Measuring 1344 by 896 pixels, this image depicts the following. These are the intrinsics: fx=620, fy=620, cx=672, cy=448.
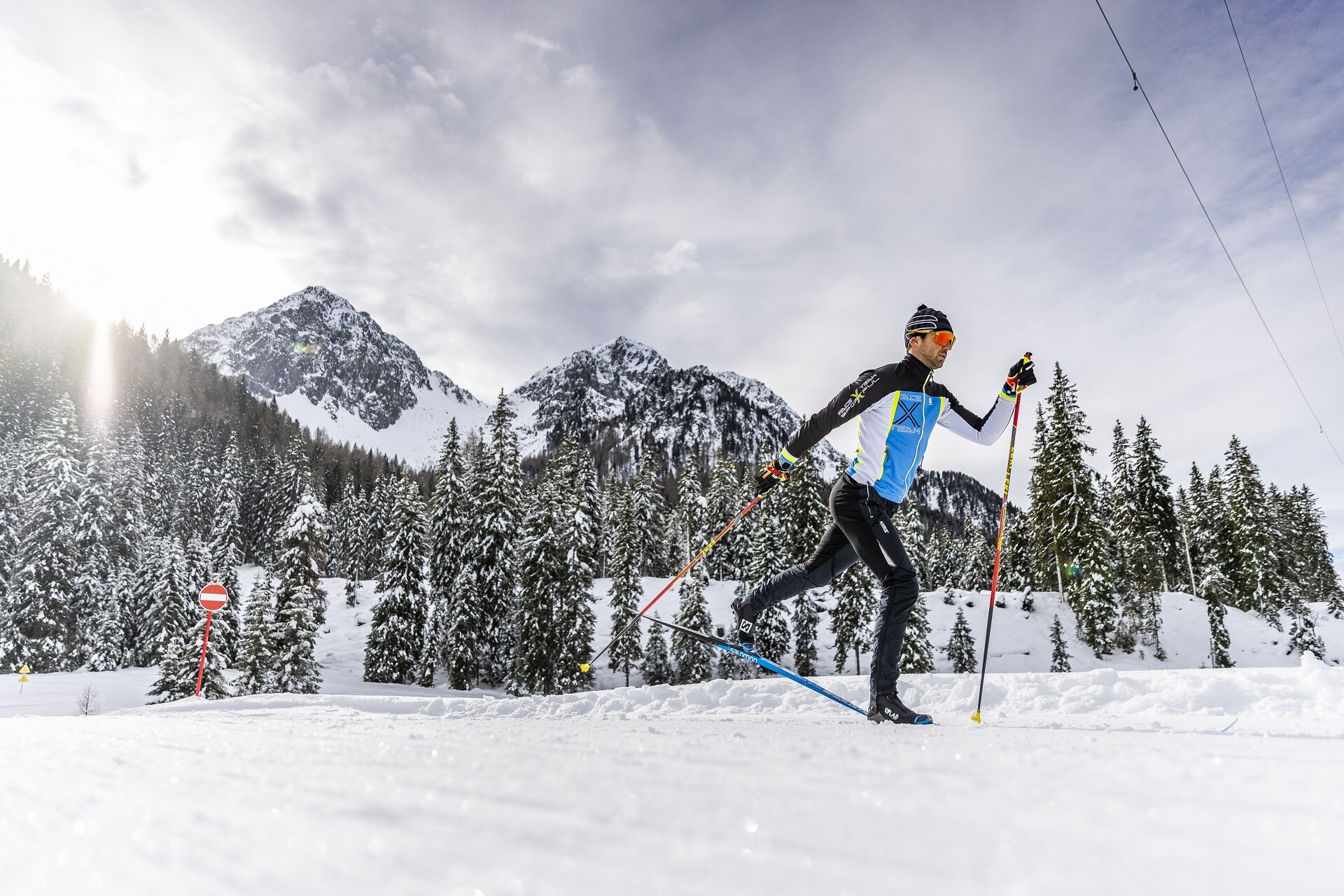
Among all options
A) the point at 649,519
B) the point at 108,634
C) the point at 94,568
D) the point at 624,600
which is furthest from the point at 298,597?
the point at 649,519

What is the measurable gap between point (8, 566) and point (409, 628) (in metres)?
21.7

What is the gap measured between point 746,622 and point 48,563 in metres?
39.8

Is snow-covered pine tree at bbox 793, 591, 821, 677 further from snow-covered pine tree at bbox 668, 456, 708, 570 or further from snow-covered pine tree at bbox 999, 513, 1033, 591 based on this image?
snow-covered pine tree at bbox 999, 513, 1033, 591

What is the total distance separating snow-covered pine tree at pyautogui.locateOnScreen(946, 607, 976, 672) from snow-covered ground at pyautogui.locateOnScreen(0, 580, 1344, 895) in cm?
3647

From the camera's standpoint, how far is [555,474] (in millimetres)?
29656

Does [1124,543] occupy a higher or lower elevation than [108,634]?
higher

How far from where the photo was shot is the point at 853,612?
103 feet

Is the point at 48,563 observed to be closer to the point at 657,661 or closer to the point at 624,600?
the point at 624,600

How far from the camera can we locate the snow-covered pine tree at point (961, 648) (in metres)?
Result: 33.9

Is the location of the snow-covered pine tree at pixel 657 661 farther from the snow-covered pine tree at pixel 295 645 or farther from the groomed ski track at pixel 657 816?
the groomed ski track at pixel 657 816

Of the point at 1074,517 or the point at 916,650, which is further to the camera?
the point at 1074,517

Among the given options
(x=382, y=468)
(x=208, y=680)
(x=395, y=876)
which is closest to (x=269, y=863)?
(x=395, y=876)

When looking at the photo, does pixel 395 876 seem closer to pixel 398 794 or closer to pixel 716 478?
pixel 398 794

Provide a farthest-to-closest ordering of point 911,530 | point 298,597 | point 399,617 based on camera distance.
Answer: point 911,530, point 399,617, point 298,597
